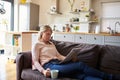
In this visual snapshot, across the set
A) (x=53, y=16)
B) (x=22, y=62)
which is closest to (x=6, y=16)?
(x=53, y=16)

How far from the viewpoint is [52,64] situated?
2246mm

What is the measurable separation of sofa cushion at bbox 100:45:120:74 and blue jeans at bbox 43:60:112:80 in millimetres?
288

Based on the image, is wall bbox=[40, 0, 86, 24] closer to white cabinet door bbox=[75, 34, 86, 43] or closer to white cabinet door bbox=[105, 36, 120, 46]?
white cabinet door bbox=[75, 34, 86, 43]

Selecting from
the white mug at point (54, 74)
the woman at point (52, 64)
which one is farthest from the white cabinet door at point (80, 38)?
the white mug at point (54, 74)

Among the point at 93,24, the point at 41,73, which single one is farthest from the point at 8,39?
the point at 41,73

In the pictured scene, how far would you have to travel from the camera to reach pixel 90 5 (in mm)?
5129

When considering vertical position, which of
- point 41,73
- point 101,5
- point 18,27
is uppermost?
point 101,5

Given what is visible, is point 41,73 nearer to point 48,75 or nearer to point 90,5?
point 48,75

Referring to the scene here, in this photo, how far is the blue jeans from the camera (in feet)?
6.47

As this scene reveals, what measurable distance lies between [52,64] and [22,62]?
1.46ft

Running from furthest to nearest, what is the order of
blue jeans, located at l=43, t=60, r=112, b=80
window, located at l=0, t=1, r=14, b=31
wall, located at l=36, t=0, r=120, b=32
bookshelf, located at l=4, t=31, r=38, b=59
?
window, located at l=0, t=1, r=14, b=31, wall, located at l=36, t=0, r=120, b=32, bookshelf, located at l=4, t=31, r=38, b=59, blue jeans, located at l=43, t=60, r=112, b=80

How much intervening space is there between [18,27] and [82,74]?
4257mm

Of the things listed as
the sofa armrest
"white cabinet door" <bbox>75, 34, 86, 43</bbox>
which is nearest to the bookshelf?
"white cabinet door" <bbox>75, 34, 86, 43</bbox>

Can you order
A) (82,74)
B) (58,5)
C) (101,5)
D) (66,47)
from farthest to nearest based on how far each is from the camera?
(58,5)
(101,5)
(66,47)
(82,74)
